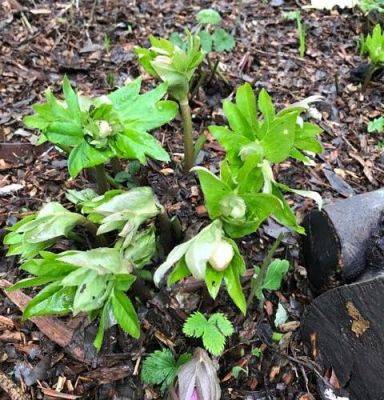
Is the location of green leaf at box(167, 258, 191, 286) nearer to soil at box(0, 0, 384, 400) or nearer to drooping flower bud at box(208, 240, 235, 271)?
drooping flower bud at box(208, 240, 235, 271)

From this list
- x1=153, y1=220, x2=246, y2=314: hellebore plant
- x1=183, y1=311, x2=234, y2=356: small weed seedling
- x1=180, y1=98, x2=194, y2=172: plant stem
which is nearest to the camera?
x1=153, y1=220, x2=246, y2=314: hellebore plant

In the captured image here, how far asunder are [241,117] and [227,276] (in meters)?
0.44

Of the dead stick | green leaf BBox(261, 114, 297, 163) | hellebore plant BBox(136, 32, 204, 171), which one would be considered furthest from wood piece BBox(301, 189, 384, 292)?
the dead stick

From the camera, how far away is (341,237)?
4.74 feet

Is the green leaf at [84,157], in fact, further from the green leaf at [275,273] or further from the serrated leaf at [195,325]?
the green leaf at [275,273]

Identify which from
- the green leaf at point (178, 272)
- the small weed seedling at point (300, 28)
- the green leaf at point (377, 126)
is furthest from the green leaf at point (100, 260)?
the small weed seedling at point (300, 28)

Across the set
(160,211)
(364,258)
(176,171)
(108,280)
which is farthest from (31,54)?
(364,258)

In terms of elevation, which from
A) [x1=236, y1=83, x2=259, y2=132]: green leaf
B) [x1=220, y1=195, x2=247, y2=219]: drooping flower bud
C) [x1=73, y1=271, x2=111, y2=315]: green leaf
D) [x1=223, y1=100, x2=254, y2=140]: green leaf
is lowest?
[x1=73, y1=271, x2=111, y2=315]: green leaf

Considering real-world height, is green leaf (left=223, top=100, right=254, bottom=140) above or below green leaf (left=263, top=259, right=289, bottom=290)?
above

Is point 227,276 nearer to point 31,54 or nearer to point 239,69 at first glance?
point 239,69

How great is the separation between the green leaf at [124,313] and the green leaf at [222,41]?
1.50 meters

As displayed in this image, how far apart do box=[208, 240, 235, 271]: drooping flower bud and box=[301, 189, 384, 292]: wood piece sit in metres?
0.42

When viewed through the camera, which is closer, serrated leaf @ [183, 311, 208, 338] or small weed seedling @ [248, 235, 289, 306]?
serrated leaf @ [183, 311, 208, 338]

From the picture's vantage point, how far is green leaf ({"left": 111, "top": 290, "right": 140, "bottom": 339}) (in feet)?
4.10
